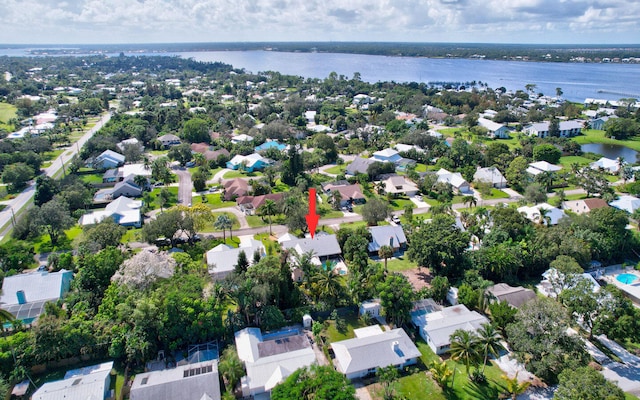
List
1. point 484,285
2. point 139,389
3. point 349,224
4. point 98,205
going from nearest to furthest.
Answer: point 139,389 → point 484,285 → point 349,224 → point 98,205

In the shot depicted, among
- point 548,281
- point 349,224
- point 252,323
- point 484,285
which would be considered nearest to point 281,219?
point 349,224

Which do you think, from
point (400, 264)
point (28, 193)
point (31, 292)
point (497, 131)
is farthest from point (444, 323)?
point (497, 131)

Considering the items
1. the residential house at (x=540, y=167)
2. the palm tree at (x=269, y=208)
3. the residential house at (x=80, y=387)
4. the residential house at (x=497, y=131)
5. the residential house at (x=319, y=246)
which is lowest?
the residential house at (x=80, y=387)

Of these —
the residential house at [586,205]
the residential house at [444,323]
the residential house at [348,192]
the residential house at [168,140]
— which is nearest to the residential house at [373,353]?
the residential house at [444,323]

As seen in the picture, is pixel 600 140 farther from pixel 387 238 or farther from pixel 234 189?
pixel 234 189

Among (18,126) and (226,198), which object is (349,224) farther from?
(18,126)

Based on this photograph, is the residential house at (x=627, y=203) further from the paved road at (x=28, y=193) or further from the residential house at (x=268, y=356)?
the paved road at (x=28, y=193)
